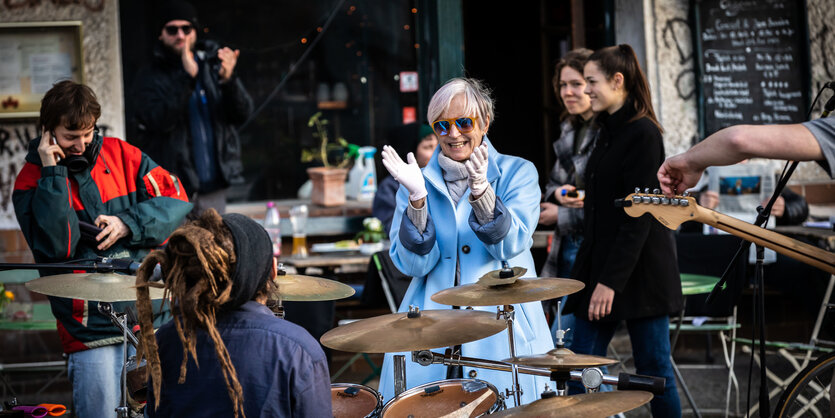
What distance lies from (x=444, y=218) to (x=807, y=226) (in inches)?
141

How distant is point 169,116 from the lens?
5676mm

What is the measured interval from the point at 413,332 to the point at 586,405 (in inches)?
23.8

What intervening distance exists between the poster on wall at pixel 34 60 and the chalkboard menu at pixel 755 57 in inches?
188

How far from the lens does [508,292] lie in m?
2.79

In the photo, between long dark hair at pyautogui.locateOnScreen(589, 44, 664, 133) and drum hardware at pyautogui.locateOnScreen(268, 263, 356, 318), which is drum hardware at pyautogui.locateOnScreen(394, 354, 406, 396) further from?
long dark hair at pyautogui.locateOnScreen(589, 44, 664, 133)

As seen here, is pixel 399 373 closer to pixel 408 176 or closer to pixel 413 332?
pixel 413 332

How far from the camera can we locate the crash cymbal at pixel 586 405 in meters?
2.15

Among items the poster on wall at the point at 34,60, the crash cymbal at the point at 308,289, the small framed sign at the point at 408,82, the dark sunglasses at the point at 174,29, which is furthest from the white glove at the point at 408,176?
the small framed sign at the point at 408,82

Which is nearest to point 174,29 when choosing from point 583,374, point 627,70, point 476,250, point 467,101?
point 467,101

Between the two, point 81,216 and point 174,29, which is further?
point 174,29

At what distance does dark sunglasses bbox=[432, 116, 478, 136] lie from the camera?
11.0 ft

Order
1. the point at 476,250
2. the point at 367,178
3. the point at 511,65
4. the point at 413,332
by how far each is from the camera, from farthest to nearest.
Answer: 1. the point at 511,65
2. the point at 367,178
3. the point at 476,250
4. the point at 413,332

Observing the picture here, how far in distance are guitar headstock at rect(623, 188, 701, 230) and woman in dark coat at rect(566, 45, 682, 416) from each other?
0.86 m

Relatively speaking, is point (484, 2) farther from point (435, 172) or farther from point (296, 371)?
point (296, 371)
